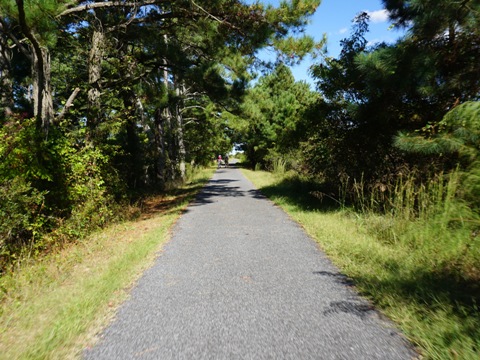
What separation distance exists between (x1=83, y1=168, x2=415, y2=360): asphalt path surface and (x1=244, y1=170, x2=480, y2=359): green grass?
219 mm

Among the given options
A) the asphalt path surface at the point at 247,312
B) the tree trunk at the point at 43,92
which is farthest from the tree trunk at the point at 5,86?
the asphalt path surface at the point at 247,312

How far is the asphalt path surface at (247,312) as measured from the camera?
2.43m

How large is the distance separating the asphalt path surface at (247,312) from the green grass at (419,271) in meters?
0.22

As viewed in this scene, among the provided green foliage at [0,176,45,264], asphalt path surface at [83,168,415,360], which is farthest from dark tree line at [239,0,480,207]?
green foliage at [0,176,45,264]

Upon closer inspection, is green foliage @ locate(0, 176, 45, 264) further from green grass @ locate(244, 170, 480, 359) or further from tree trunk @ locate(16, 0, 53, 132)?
green grass @ locate(244, 170, 480, 359)

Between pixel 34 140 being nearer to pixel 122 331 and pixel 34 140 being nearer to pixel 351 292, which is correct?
pixel 122 331

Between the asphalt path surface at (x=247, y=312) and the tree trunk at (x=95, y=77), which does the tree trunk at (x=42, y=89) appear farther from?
the asphalt path surface at (x=247, y=312)

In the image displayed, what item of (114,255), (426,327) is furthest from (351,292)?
(114,255)

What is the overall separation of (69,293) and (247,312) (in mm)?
2234

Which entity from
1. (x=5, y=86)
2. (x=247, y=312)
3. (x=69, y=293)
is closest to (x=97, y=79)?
(x=5, y=86)

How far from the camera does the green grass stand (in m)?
2.45

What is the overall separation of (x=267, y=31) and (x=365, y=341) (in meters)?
7.54

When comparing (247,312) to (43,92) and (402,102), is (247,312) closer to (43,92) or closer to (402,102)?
(402,102)

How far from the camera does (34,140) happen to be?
542 cm
